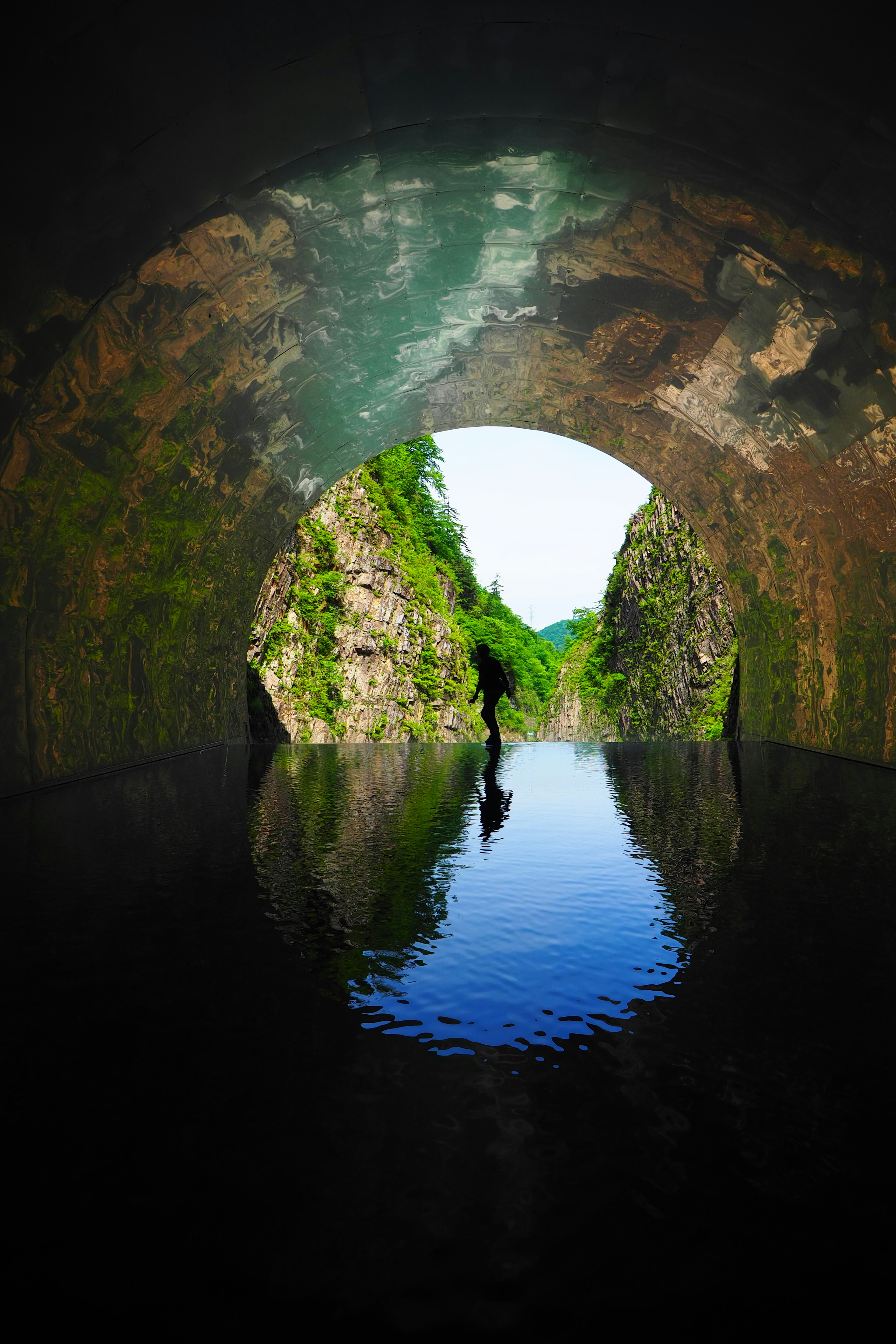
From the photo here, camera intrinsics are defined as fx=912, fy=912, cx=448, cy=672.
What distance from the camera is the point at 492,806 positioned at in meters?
7.34

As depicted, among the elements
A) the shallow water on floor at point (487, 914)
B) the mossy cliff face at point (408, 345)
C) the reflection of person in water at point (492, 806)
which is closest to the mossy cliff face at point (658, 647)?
the mossy cliff face at point (408, 345)

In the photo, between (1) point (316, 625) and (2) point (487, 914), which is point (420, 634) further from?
(2) point (487, 914)

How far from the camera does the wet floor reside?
145 cm

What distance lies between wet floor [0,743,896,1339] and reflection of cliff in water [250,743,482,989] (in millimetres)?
32

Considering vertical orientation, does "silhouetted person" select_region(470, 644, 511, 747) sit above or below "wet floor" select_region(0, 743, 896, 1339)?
above

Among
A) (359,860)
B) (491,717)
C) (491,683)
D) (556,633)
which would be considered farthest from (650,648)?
(556,633)

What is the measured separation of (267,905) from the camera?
377cm

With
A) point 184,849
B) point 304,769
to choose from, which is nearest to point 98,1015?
point 184,849

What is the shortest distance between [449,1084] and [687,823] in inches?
175

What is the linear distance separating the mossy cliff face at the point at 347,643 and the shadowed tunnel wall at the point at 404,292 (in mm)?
11690

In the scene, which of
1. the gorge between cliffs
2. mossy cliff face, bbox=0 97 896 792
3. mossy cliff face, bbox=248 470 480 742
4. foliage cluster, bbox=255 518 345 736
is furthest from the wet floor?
foliage cluster, bbox=255 518 345 736

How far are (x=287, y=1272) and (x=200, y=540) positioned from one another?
11.4 metres

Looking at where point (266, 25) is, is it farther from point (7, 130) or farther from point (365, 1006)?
point (365, 1006)

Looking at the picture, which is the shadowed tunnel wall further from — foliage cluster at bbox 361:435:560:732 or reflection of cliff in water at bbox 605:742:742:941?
foliage cluster at bbox 361:435:560:732
